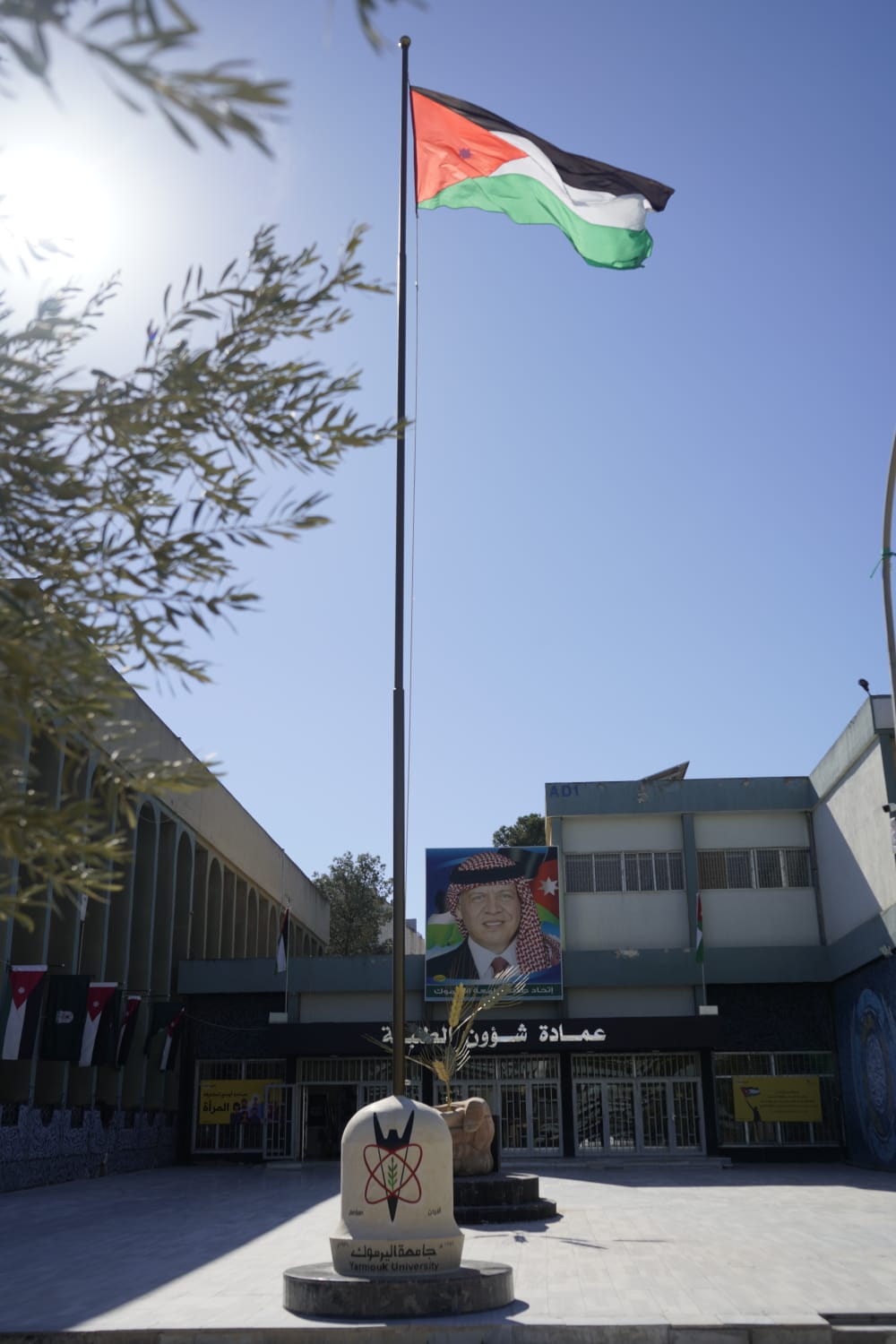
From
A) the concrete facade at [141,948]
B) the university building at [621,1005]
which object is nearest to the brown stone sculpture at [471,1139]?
the concrete facade at [141,948]

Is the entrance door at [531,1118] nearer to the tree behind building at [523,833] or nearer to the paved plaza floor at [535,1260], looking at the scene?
the paved plaza floor at [535,1260]

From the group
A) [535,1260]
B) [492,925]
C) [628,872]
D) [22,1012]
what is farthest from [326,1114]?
[535,1260]

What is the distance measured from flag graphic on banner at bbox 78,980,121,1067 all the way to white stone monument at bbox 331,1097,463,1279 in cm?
1688

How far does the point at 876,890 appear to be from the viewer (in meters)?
29.0

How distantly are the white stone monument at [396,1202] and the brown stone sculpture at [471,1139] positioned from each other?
8350 millimetres

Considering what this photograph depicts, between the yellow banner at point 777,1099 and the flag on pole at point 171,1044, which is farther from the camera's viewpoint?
the flag on pole at point 171,1044

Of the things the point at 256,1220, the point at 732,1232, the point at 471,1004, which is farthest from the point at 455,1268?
the point at 471,1004

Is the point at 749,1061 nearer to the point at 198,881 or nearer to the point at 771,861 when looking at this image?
the point at 771,861

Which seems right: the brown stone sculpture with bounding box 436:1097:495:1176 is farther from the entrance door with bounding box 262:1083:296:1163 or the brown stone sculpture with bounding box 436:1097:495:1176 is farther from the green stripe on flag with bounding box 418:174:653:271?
the entrance door with bounding box 262:1083:296:1163

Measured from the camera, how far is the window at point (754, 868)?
115 ft

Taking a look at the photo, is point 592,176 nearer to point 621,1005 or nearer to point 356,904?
point 621,1005

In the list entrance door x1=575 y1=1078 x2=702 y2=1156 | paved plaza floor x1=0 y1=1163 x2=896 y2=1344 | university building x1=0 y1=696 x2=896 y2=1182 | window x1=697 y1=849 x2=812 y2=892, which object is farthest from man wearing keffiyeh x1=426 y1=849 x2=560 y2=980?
paved plaza floor x1=0 y1=1163 x2=896 y2=1344

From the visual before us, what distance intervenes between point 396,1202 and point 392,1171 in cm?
25

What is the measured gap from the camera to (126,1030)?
97.0 ft
